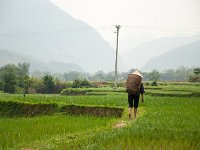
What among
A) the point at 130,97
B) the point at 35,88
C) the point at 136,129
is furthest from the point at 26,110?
the point at 35,88

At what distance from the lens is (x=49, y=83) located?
57.2 meters

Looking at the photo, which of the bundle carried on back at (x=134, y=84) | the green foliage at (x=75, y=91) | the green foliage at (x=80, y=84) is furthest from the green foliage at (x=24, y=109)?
the green foliage at (x=80, y=84)

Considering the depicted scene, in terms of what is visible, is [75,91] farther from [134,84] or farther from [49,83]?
[134,84]

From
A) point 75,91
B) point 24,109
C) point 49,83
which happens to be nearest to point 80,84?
point 49,83

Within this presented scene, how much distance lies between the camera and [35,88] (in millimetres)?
59594

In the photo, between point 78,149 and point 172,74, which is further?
point 172,74

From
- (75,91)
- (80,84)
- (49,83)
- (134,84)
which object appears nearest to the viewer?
(134,84)

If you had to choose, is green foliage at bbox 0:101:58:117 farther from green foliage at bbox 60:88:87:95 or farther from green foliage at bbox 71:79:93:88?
green foliage at bbox 71:79:93:88

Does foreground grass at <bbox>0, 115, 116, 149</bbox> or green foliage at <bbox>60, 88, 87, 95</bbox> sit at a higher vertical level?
green foliage at <bbox>60, 88, 87, 95</bbox>

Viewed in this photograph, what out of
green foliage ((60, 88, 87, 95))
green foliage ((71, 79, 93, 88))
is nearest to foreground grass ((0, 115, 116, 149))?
green foliage ((60, 88, 87, 95))

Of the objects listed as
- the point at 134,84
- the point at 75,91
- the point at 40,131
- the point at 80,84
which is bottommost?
the point at 40,131

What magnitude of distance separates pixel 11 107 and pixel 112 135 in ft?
45.9

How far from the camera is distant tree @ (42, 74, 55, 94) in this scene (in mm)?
56472

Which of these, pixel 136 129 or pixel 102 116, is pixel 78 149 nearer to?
pixel 136 129
